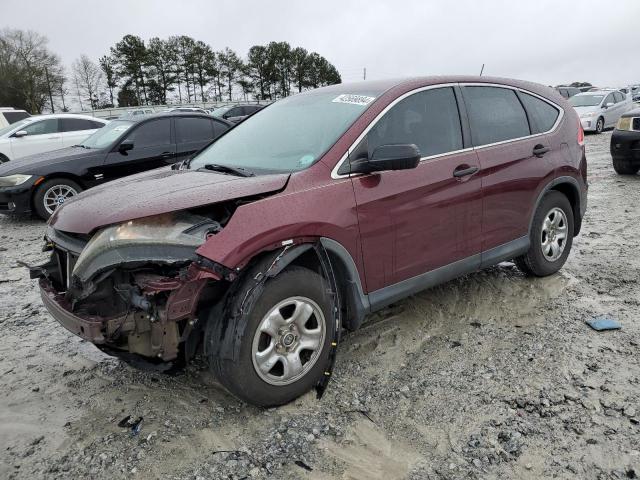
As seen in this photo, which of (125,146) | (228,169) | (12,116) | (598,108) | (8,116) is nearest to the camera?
(228,169)

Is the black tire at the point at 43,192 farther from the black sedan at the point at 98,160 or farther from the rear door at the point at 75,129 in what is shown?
the rear door at the point at 75,129

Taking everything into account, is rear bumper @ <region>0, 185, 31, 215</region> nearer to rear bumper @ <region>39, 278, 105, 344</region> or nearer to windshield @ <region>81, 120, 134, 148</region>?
windshield @ <region>81, 120, 134, 148</region>

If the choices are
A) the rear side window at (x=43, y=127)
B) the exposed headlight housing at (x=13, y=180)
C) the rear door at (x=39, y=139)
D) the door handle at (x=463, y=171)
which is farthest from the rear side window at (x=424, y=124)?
the rear side window at (x=43, y=127)

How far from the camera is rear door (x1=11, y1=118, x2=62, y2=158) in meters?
11.3

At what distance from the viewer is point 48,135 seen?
11.4 meters

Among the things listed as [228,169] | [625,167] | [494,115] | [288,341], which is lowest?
[288,341]

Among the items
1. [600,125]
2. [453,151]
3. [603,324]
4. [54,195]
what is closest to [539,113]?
[453,151]

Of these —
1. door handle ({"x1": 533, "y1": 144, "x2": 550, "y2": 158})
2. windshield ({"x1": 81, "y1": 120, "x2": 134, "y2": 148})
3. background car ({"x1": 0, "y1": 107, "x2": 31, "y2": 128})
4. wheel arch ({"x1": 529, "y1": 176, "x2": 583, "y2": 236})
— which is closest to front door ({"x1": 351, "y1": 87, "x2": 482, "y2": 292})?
door handle ({"x1": 533, "y1": 144, "x2": 550, "y2": 158})

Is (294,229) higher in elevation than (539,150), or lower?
lower

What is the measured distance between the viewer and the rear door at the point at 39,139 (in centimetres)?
1132

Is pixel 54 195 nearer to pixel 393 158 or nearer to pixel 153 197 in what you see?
pixel 153 197

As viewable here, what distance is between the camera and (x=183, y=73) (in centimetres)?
6938

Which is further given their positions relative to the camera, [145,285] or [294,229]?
[294,229]

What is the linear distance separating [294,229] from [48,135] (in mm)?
10587
